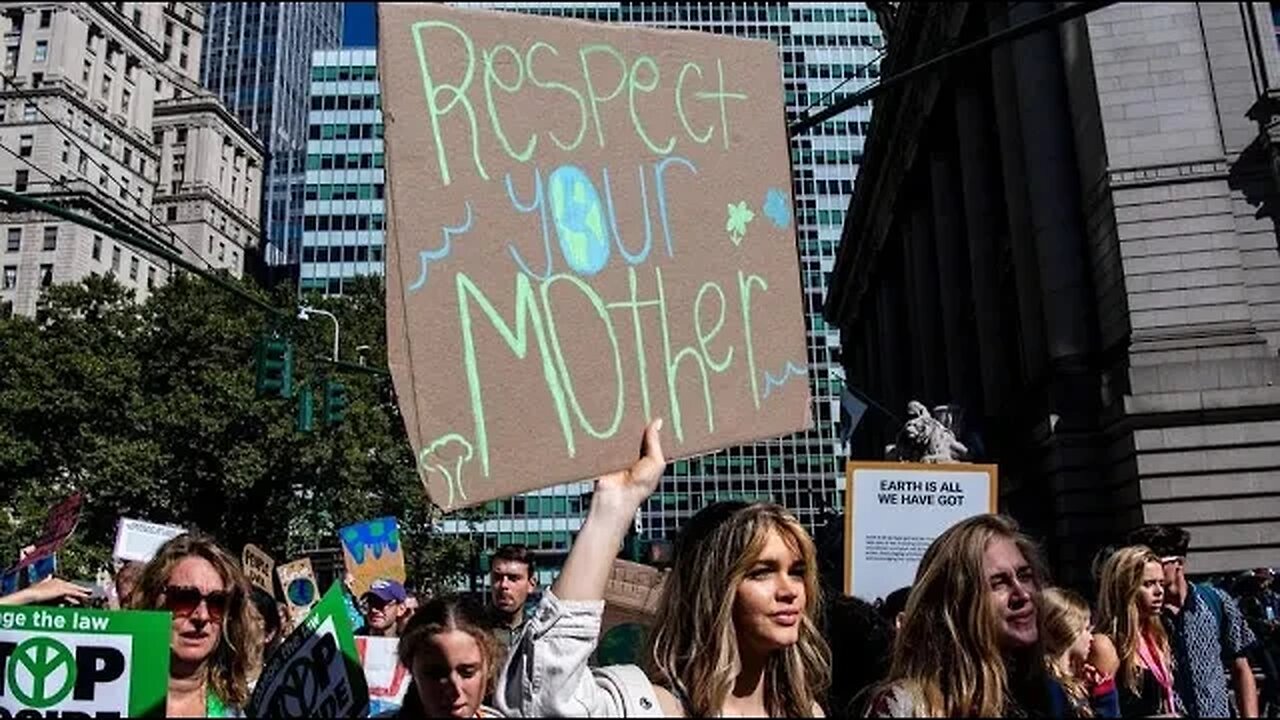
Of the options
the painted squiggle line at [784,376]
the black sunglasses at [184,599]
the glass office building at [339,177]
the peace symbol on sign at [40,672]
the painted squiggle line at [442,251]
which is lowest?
the peace symbol on sign at [40,672]

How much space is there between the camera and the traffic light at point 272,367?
15.8 m

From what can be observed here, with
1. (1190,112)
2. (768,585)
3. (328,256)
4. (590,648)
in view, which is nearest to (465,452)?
(590,648)

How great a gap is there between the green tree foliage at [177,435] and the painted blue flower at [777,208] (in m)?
29.2

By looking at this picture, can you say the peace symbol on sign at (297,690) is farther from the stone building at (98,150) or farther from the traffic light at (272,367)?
the traffic light at (272,367)

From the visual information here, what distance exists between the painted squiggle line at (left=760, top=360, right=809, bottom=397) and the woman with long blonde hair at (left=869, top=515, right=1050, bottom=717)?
0.69 metres

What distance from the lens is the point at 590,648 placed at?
266 cm

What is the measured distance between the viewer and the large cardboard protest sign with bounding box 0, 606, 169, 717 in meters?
3.02

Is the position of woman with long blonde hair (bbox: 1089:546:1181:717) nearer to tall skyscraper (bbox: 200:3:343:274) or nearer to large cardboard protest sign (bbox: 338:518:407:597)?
large cardboard protest sign (bbox: 338:518:407:597)

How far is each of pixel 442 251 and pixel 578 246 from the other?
A: 1.53 ft

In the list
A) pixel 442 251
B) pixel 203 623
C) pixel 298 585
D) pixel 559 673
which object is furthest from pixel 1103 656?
pixel 298 585

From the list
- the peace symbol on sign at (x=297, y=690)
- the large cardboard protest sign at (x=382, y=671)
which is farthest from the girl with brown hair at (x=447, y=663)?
the large cardboard protest sign at (x=382, y=671)

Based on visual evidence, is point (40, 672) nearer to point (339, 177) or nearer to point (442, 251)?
point (442, 251)

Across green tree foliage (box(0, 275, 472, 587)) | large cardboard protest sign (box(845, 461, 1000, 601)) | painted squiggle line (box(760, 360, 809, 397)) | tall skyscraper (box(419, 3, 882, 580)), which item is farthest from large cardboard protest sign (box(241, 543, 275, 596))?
tall skyscraper (box(419, 3, 882, 580))

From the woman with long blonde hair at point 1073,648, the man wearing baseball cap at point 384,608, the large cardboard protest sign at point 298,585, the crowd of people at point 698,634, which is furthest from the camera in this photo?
the large cardboard protest sign at point 298,585
